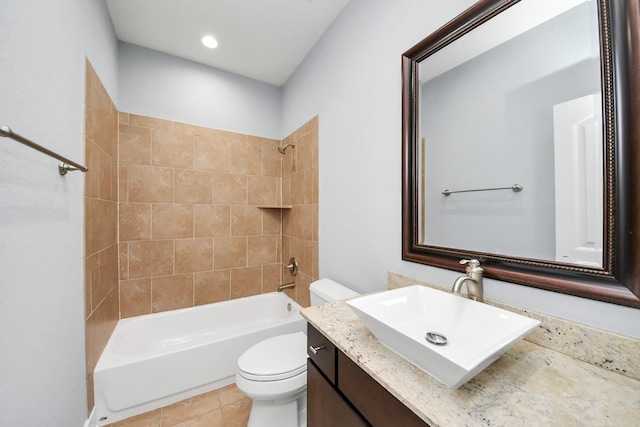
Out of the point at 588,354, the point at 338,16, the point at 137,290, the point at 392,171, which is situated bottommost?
the point at 137,290

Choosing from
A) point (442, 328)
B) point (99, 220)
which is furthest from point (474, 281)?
point (99, 220)

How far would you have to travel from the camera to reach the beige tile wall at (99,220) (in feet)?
4.22

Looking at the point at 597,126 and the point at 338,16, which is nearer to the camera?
the point at 597,126

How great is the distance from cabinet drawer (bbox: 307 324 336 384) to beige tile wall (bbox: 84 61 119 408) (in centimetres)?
124

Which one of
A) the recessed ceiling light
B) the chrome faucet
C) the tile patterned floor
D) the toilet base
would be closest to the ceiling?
the recessed ceiling light

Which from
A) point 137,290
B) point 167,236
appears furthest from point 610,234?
point 137,290

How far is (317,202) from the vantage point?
1.98m

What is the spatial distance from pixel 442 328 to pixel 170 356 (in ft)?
5.56

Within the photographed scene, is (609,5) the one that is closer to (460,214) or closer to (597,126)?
(597,126)

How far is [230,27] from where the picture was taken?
1.79 meters

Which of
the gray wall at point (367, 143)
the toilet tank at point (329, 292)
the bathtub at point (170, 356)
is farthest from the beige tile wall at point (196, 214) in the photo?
the toilet tank at point (329, 292)

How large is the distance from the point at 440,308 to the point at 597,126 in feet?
2.34

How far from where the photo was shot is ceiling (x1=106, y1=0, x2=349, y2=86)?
1603mm

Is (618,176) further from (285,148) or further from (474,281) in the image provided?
(285,148)
